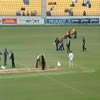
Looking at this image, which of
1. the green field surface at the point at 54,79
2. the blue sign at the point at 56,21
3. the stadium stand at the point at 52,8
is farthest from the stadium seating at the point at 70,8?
the green field surface at the point at 54,79

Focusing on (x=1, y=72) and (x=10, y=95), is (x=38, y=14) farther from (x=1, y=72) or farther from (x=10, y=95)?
(x=10, y=95)

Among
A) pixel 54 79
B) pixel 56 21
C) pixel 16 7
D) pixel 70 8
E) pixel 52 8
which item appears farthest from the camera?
pixel 70 8

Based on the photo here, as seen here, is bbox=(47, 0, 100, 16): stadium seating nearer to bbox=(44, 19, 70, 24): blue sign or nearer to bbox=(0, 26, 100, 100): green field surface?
bbox=(44, 19, 70, 24): blue sign

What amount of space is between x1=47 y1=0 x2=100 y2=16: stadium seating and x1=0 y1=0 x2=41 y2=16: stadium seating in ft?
7.10

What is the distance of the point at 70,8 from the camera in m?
63.0

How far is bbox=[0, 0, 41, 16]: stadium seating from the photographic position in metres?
61.2

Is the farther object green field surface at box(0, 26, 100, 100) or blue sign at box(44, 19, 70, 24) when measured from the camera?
blue sign at box(44, 19, 70, 24)

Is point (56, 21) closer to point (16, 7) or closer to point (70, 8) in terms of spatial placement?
point (70, 8)

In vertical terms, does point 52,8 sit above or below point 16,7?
below

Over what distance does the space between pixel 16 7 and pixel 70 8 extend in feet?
32.0

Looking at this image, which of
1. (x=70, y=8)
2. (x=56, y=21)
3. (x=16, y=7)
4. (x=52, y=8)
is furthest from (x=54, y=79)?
(x=70, y=8)

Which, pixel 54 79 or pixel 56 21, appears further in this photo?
pixel 56 21

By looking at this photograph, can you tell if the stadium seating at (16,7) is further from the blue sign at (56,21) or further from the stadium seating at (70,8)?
the blue sign at (56,21)

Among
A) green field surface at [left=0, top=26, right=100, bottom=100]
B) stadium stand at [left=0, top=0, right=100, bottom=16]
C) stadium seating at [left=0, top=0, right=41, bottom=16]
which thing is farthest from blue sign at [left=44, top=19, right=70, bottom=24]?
green field surface at [left=0, top=26, right=100, bottom=100]
